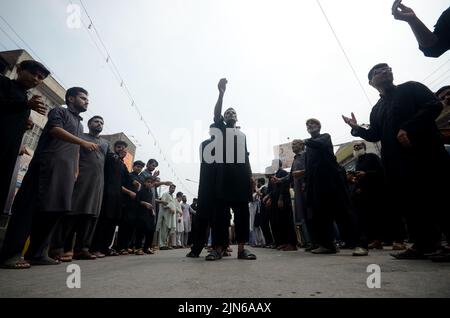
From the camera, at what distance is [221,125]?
3.47 m

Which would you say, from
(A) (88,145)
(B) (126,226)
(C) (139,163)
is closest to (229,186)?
(A) (88,145)

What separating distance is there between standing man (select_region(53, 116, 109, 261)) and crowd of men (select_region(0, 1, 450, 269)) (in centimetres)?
1

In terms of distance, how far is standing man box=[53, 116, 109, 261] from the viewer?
3.19 meters

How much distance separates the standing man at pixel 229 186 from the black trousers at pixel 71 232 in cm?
176

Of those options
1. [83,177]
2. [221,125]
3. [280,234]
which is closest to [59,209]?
[83,177]

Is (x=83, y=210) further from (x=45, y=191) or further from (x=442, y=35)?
(x=442, y=35)

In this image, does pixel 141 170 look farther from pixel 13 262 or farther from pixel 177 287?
pixel 177 287

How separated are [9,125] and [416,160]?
3.66 metres

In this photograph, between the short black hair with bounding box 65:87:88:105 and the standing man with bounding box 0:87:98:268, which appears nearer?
the standing man with bounding box 0:87:98:268

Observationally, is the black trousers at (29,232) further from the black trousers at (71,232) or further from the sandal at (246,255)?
the sandal at (246,255)

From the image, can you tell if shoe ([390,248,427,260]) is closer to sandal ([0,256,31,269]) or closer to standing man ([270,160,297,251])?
standing man ([270,160,297,251])

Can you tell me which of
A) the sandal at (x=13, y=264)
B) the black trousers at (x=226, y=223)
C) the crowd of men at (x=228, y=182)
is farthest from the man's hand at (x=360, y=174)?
the sandal at (x=13, y=264)

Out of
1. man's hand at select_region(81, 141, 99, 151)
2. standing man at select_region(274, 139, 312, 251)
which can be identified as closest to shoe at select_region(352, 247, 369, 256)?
standing man at select_region(274, 139, 312, 251)

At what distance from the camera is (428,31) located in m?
1.91
